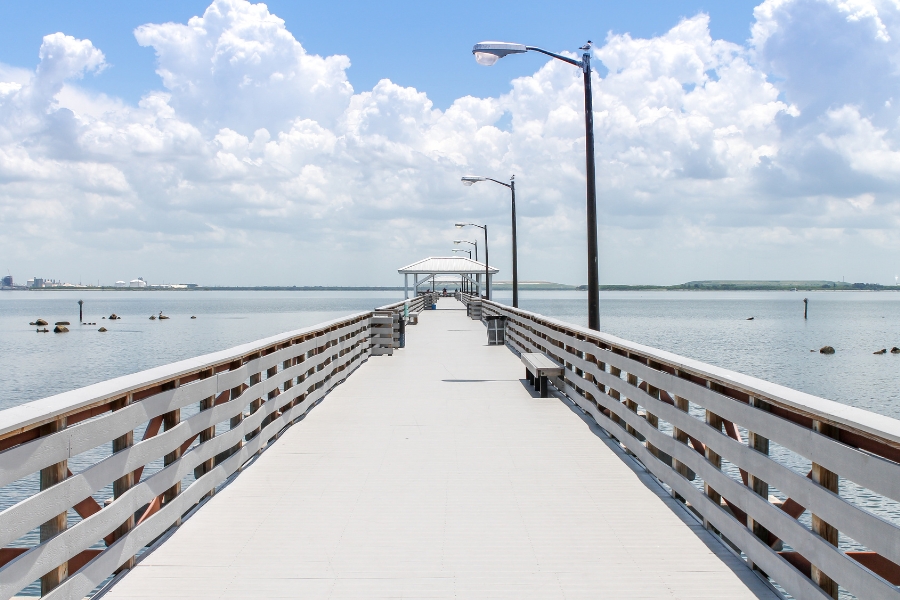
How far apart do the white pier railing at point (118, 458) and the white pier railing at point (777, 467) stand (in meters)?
3.36

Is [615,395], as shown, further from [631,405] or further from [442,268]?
[442,268]

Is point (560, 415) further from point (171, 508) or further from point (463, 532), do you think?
point (171, 508)

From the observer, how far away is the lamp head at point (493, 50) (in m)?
12.2

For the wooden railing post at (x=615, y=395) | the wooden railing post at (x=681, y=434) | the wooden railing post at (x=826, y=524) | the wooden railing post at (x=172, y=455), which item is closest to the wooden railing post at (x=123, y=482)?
the wooden railing post at (x=172, y=455)

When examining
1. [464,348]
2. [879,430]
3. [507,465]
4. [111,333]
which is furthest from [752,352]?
[111,333]

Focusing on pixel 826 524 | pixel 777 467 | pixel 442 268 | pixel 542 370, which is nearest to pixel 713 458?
pixel 777 467

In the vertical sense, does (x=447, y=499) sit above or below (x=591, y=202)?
below

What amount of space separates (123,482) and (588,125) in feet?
31.6

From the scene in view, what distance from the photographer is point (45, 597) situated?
349 cm

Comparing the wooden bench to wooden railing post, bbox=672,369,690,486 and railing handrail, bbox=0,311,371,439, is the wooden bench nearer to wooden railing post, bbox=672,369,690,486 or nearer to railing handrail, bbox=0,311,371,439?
wooden railing post, bbox=672,369,690,486

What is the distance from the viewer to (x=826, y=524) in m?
3.53

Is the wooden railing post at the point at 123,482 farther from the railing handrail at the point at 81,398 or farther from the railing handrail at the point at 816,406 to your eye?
the railing handrail at the point at 816,406

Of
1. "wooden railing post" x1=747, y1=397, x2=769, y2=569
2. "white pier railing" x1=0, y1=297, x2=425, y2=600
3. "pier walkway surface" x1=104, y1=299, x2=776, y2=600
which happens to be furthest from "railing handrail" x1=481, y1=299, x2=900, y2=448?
"white pier railing" x1=0, y1=297, x2=425, y2=600

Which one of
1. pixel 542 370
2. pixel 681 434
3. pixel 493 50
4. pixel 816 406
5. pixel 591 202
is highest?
pixel 493 50
